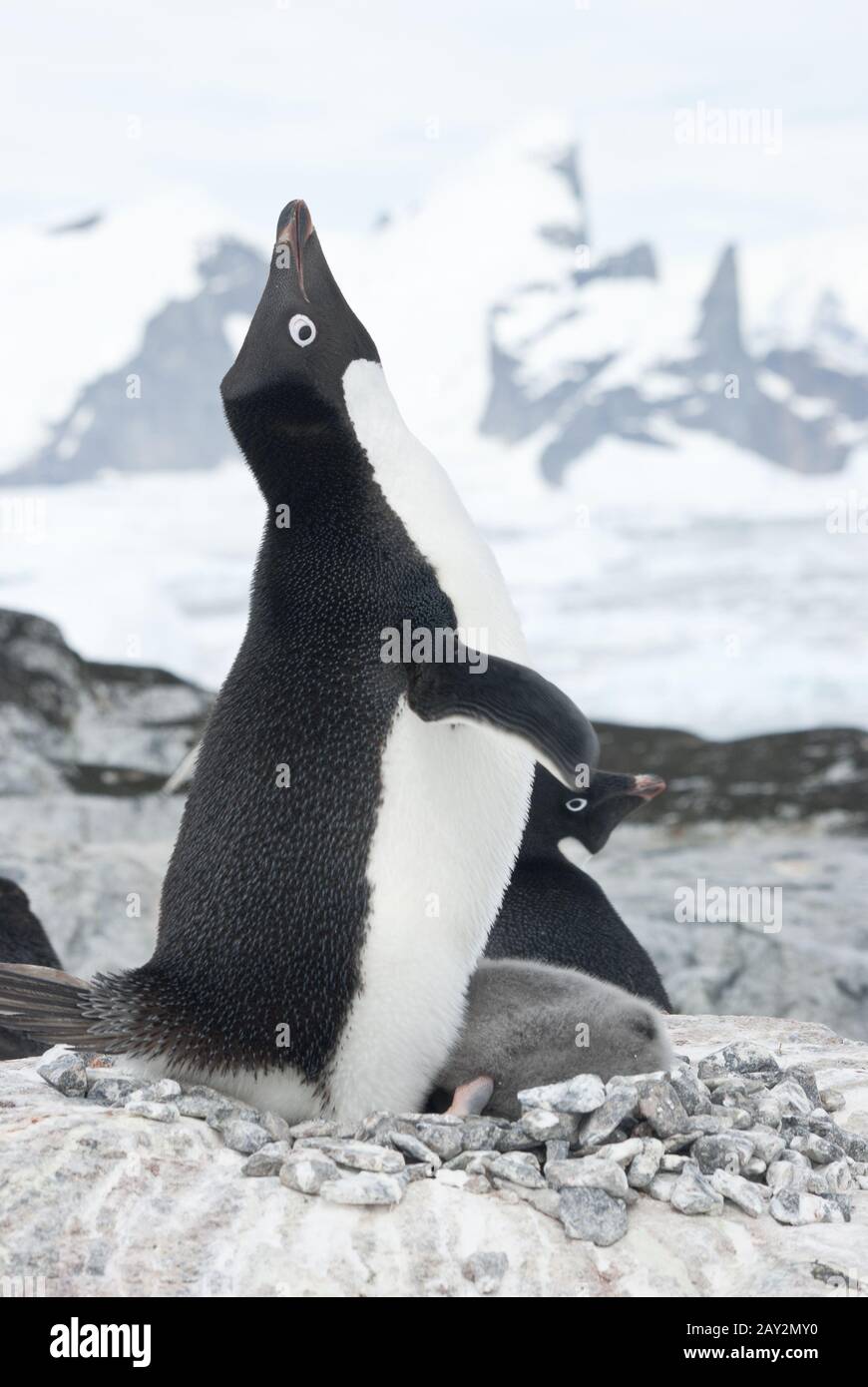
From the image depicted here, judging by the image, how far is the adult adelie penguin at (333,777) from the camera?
3.18m

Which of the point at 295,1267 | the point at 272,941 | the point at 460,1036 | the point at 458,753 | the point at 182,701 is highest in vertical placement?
the point at 182,701

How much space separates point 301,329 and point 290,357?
7 centimetres

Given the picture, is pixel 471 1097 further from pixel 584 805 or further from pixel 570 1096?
pixel 584 805

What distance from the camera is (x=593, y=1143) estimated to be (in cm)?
299

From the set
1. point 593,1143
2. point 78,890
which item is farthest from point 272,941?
point 78,890

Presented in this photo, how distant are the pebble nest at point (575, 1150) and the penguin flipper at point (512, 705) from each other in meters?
0.66

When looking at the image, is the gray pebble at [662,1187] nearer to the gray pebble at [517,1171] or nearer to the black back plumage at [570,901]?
the gray pebble at [517,1171]

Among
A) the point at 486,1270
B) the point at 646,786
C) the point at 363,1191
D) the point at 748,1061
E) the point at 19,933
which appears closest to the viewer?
the point at 486,1270

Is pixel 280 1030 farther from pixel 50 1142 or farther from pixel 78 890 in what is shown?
pixel 78 890

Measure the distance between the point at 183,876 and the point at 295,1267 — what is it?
3.29 ft

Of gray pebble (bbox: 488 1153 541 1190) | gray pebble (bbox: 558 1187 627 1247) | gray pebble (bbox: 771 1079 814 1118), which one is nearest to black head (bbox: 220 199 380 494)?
gray pebble (bbox: 488 1153 541 1190)

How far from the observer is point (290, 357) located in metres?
3.31
